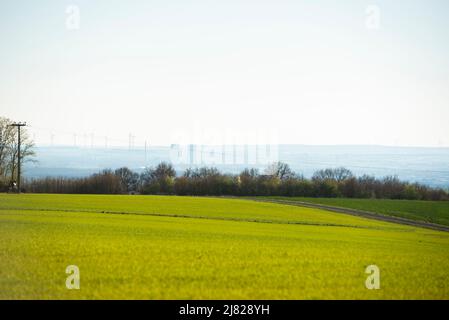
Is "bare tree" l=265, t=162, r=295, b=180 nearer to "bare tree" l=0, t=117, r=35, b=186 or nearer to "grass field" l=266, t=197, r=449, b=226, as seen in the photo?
"grass field" l=266, t=197, r=449, b=226

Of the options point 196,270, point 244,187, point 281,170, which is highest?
point 281,170

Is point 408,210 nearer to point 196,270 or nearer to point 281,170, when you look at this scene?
point 196,270

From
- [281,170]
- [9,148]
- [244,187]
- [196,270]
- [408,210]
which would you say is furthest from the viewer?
[281,170]

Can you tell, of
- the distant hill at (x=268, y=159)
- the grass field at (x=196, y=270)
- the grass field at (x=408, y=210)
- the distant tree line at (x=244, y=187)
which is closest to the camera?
the grass field at (x=196, y=270)

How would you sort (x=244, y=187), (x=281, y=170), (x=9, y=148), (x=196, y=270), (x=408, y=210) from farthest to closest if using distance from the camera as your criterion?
(x=281, y=170)
(x=244, y=187)
(x=9, y=148)
(x=408, y=210)
(x=196, y=270)

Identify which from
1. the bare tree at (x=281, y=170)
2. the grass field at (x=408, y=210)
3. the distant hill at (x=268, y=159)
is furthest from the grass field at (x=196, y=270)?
the bare tree at (x=281, y=170)

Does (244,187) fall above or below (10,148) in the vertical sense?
below

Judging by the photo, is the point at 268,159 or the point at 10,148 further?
the point at 268,159

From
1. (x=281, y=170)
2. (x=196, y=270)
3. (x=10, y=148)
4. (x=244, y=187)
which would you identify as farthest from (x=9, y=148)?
(x=196, y=270)

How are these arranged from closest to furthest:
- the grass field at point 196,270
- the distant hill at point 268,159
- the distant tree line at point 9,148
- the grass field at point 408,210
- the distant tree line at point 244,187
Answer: the grass field at point 196,270
the grass field at point 408,210
the distant tree line at point 9,148
the distant tree line at point 244,187
the distant hill at point 268,159

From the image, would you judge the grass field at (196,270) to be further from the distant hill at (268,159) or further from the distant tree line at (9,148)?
the distant hill at (268,159)
